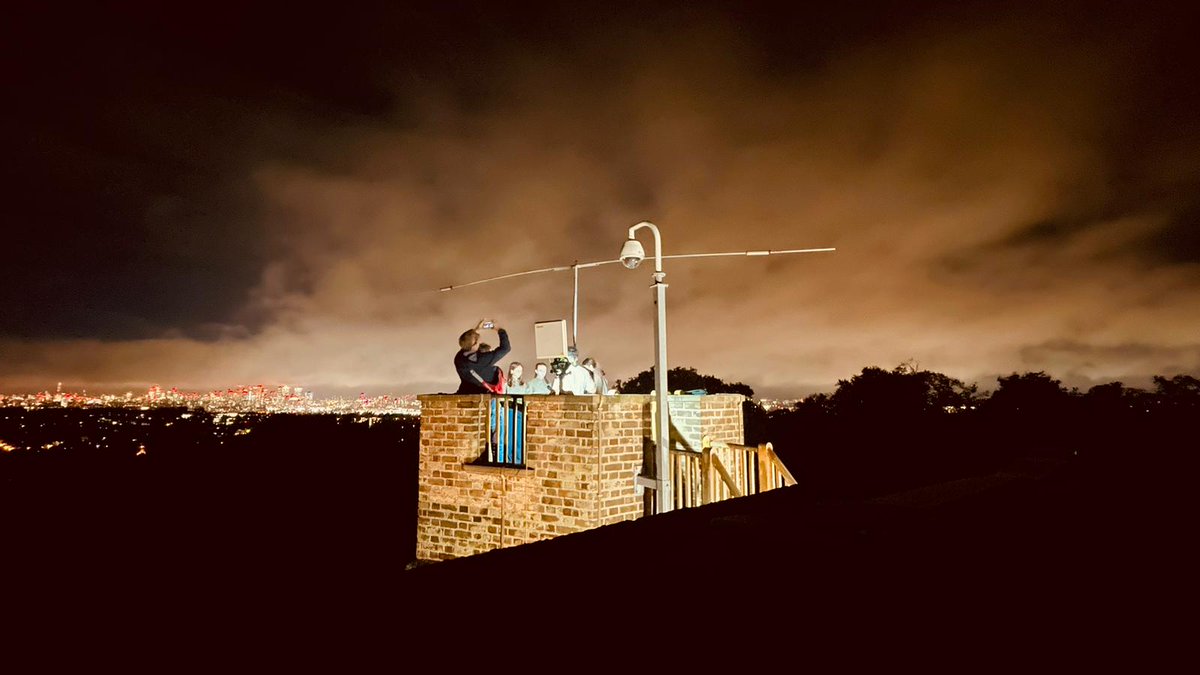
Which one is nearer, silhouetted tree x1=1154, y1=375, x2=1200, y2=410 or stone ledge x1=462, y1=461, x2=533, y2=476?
stone ledge x1=462, y1=461, x2=533, y2=476

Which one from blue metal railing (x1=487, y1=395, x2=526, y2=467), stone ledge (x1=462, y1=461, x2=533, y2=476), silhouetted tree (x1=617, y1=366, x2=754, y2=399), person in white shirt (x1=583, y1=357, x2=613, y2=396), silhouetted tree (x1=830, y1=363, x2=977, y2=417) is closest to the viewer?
stone ledge (x1=462, y1=461, x2=533, y2=476)

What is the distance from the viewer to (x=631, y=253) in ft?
22.6

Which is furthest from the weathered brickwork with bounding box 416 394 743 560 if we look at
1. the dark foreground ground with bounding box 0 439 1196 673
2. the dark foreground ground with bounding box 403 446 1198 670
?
the dark foreground ground with bounding box 403 446 1198 670

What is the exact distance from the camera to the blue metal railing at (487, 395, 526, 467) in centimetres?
766

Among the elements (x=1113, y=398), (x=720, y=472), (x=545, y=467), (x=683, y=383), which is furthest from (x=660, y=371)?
(x=683, y=383)

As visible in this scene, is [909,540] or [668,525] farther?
[668,525]

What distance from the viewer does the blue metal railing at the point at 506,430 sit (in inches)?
301

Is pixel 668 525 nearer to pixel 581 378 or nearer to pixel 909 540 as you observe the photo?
pixel 909 540

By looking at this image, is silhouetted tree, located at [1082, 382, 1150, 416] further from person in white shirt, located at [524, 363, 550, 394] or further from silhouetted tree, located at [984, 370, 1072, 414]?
person in white shirt, located at [524, 363, 550, 394]

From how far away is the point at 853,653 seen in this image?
4.04 ft

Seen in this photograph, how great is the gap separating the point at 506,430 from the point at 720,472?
3027mm

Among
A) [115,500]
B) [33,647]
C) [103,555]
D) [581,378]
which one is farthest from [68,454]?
[33,647]

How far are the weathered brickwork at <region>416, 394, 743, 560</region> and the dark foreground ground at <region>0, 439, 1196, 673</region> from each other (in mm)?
4130

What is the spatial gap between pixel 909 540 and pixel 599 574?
123cm
